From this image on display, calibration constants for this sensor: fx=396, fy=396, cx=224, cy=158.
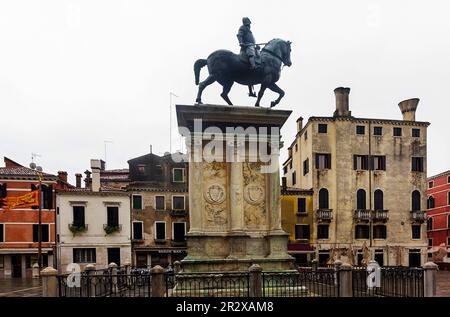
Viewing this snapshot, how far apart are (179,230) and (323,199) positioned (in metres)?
13.9

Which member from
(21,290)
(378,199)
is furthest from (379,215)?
(21,290)

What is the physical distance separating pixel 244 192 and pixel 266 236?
4.93ft

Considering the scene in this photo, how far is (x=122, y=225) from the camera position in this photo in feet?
117

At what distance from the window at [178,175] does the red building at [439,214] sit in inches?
Answer: 1163

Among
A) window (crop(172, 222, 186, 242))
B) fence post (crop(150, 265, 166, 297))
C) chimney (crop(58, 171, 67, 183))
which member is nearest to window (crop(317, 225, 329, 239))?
window (crop(172, 222, 186, 242))

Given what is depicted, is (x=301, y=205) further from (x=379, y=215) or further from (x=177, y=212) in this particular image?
(x=177, y=212)

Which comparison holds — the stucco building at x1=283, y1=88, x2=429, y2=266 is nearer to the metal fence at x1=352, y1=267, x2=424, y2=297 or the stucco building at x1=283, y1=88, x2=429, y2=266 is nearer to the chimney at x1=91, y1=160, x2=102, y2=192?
the chimney at x1=91, y1=160, x2=102, y2=192

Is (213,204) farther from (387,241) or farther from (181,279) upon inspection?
(387,241)

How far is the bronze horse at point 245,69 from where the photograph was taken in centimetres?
1254

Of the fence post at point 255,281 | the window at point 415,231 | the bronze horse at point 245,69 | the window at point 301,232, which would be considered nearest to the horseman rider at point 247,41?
the bronze horse at point 245,69

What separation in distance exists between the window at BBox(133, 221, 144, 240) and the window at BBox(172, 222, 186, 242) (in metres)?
2.98

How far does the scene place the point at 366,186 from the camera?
37344 mm

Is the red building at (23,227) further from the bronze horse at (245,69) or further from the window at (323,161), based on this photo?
the bronze horse at (245,69)
